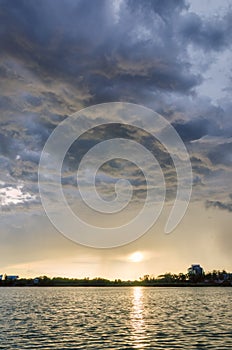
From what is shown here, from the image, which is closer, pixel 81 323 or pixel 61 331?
pixel 61 331

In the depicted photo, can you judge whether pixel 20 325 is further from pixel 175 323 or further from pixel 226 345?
pixel 226 345

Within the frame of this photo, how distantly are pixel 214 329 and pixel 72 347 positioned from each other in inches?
1083

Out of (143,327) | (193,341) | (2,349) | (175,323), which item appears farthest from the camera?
(175,323)

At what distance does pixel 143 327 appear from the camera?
225 feet

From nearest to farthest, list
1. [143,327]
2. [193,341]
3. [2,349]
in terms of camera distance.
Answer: [2,349] → [193,341] → [143,327]

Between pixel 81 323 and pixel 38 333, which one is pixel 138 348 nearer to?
pixel 38 333

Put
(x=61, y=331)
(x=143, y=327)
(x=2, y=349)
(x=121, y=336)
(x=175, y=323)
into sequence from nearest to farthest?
1. (x=2, y=349)
2. (x=121, y=336)
3. (x=61, y=331)
4. (x=143, y=327)
5. (x=175, y=323)

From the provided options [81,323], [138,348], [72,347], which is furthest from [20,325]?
[138,348]

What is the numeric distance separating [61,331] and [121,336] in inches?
408

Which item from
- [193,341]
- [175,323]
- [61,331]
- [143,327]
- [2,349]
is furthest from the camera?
[175,323]

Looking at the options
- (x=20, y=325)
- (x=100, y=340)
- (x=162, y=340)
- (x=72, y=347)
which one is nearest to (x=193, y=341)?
(x=162, y=340)

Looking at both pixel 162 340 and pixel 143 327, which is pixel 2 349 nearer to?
pixel 162 340

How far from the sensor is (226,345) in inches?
1992

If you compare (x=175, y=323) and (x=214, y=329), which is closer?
(x=214, y=329)
